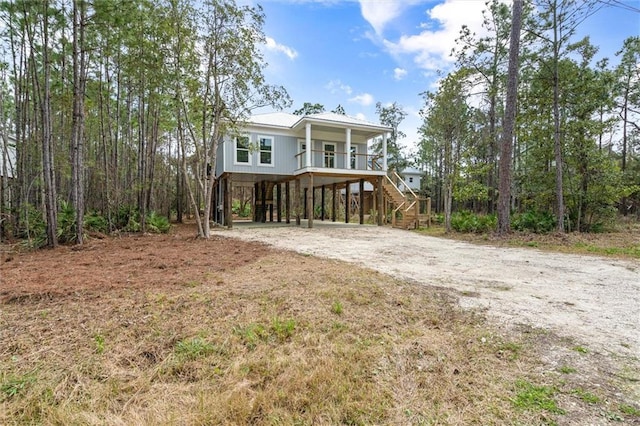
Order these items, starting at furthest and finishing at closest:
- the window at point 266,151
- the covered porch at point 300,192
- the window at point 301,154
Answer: the window at point 301,154
the window at point 266,151
the covered porch at point 300,192

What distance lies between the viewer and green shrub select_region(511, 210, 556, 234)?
10.7 meters

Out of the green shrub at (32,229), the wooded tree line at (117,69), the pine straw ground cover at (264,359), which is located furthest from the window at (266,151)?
the pine straw ground cover at (264,359)

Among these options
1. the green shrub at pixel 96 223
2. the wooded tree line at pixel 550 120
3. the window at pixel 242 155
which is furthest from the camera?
the window at pixel 242 155

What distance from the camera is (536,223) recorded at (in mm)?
10797

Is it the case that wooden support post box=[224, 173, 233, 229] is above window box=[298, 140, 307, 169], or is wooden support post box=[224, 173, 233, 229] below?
below

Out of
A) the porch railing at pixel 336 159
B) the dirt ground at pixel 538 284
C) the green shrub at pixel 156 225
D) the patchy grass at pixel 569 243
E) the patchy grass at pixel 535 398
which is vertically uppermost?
the porch railing at pixel 336 159

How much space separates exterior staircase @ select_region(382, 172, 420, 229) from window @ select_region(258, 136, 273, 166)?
19.4ft

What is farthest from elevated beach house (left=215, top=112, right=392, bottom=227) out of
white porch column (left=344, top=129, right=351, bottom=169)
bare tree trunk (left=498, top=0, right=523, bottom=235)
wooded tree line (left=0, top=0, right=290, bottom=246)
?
bare tree trunk (left=498, top=0, right=523, bottom=235)

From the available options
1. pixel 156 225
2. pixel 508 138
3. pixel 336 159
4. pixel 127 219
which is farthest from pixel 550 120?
pixel 127 219

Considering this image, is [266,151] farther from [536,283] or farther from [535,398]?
[535,398]

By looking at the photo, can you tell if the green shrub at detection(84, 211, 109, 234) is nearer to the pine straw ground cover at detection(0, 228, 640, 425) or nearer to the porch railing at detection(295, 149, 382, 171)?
the pine straw ground cover at detection(0, 228, 640, 425)

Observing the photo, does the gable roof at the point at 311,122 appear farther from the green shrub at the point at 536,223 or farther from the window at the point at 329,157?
the green shrub at the point at 536,223

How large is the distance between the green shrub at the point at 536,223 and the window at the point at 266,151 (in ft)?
34.4

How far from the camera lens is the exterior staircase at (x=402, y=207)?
1396 centimetres
